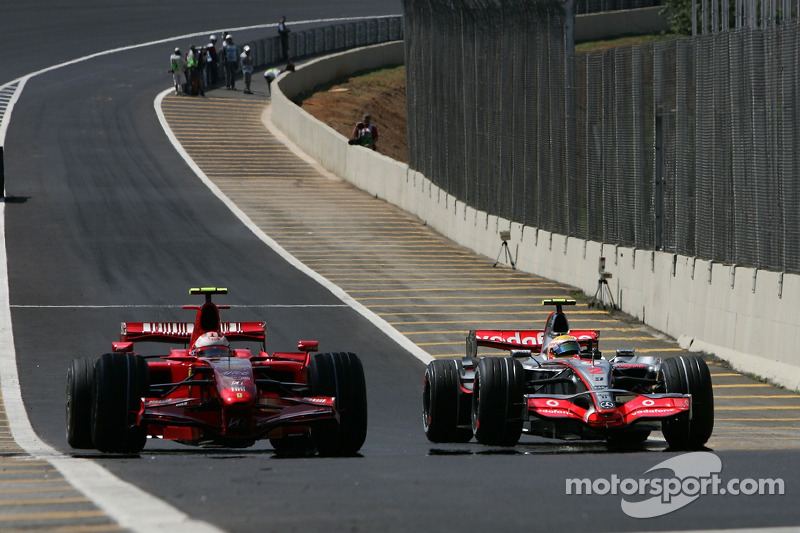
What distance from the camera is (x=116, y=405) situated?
12.4 metres

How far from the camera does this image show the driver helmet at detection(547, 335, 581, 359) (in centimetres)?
1450

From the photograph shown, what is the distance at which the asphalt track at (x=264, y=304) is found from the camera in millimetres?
8547

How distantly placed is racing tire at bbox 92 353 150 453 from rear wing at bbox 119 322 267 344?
2382 mm

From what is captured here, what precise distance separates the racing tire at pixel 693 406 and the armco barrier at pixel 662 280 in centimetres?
566

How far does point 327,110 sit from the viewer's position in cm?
5462

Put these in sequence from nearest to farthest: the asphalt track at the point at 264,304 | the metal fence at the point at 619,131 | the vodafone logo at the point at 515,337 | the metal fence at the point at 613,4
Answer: the asphalt track at the point at 264,304
the vodafone logo at the point at 515,337
the metal fence at the point at 619,131
the metal fence at the point at 613,4

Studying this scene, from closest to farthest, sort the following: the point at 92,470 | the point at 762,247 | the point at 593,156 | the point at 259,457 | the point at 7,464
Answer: the point at 92,470
the point at 7,464
the point at 259,457
the point at 762,247
the point at 593,156

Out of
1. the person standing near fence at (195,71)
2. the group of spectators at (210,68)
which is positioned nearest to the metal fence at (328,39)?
the group of spectators at (210,68)

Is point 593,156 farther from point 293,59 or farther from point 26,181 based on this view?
point 293,59

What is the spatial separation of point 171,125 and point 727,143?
100 feet

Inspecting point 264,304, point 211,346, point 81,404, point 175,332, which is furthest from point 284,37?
point 81,404

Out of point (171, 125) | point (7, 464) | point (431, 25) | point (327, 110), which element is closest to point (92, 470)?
point (7, 464)

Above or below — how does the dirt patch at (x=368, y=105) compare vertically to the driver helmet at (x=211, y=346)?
below

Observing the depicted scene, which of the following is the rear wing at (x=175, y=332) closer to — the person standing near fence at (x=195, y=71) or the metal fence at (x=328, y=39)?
the person standing near fence at (x=195, y=71)
